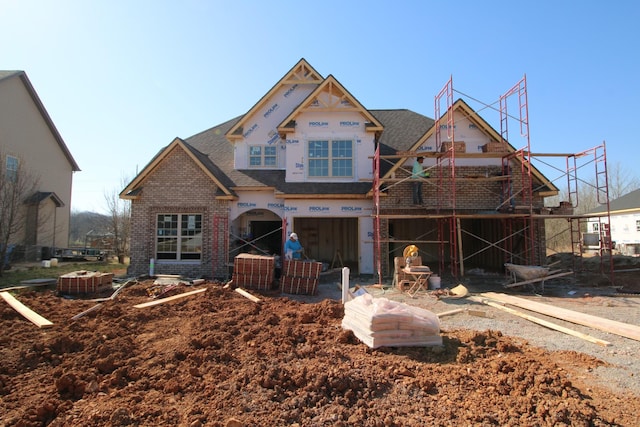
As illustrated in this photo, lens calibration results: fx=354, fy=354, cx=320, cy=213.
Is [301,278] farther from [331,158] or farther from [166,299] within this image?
[331,158]

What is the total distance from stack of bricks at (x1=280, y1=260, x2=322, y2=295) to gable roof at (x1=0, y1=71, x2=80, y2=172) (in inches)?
832

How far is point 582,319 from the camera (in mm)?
7285

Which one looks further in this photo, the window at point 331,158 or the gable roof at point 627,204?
the gable roof at point 627,204

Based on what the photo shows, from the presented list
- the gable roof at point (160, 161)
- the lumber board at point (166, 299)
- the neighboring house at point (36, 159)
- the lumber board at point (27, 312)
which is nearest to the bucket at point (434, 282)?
the lumber board at point (166, 299)

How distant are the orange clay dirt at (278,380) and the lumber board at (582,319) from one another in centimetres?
184

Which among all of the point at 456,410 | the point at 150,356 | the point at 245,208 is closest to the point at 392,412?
the point at 456,410

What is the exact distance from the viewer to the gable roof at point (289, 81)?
54.5 ft

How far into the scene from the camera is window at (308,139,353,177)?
1537cm

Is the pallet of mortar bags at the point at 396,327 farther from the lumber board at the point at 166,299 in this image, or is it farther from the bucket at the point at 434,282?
the lumber board at the point at 166,299

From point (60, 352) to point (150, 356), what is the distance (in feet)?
5.07

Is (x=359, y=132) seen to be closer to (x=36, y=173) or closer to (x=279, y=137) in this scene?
(x=279, y=137)

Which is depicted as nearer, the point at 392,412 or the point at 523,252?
the point at 392,412

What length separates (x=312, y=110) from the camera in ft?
50.4

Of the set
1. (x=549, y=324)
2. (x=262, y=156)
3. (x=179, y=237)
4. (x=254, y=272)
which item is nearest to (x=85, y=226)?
(x=179, y=237)
